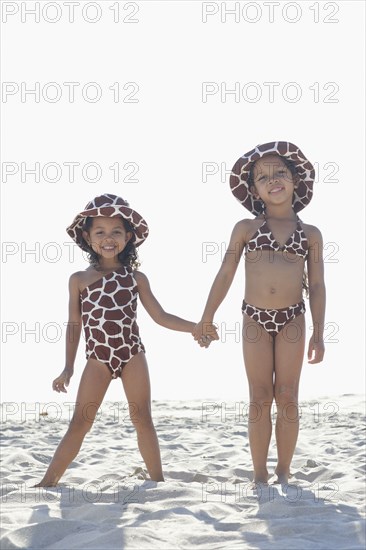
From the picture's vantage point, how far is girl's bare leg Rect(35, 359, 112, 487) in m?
5.05

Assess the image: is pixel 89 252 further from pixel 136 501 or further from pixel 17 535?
pixel 17 535

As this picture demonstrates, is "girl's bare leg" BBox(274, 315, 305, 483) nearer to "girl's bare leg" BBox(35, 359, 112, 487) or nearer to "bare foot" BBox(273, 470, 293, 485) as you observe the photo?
"bare foot" BBox(273, 470, 293, 485)

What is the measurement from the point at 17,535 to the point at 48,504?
766mm

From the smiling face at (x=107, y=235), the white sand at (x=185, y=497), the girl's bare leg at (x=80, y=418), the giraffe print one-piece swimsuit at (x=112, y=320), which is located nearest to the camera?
the white sand at (x=185, y=497)

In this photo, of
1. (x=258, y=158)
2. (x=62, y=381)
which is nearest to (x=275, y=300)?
(x=258, y=158)

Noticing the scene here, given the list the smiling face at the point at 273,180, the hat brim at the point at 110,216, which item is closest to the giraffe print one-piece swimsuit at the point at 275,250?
the smiling face at the point at 273,180

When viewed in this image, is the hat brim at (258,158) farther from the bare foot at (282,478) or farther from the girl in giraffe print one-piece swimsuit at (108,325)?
the bare foot at (282,478)

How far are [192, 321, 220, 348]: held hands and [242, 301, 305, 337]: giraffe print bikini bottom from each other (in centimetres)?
29

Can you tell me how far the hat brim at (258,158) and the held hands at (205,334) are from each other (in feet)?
3.13

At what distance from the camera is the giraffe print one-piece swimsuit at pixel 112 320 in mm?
5156

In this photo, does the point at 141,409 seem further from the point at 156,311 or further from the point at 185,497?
the point at 185,497

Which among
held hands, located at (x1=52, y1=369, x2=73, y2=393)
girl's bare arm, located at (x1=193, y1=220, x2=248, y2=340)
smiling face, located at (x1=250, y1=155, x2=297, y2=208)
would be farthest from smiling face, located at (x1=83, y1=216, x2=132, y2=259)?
smiling face, located at (x1=250, y1=155, x2=297, y2=208)

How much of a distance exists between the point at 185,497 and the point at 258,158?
2.32 m

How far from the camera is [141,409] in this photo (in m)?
5.14
